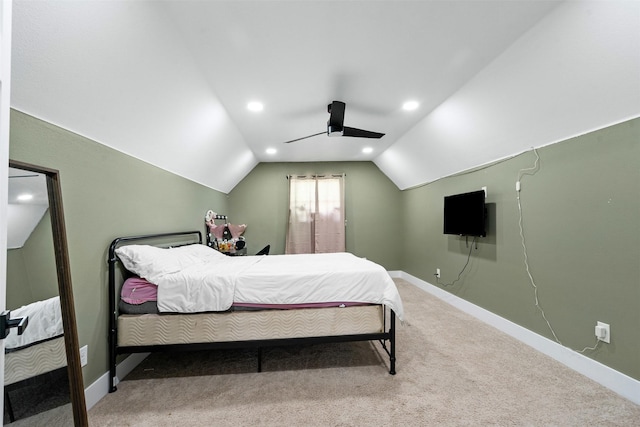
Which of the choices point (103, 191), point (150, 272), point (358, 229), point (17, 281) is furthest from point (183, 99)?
point (358, 229)

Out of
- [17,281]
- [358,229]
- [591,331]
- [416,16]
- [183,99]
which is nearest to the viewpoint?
[17,281]

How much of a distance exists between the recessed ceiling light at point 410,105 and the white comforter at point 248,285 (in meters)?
1.93

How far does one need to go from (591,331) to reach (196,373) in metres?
3.27

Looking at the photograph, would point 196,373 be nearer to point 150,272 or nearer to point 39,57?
point 150,272

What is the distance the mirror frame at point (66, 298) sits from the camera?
1489 mm

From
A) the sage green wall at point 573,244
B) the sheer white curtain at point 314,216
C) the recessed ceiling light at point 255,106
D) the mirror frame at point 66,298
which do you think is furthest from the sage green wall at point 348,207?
the mirror frame at point 66,298

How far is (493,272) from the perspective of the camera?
319 centimetres

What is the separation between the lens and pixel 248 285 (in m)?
2.17

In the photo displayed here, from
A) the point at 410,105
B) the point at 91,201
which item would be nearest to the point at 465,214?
the point at 410,105

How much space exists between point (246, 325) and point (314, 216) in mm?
3609

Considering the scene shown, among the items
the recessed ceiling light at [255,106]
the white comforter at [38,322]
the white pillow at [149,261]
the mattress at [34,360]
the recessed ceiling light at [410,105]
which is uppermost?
the recessed ceiling light at [410,105]

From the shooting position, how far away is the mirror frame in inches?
58.6

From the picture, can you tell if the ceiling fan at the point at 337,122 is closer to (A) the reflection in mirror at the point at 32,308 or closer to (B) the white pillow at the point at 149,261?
(B) the white pillow at the point at 149,261

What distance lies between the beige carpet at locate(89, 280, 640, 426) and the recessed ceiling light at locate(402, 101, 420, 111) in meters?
2.61
